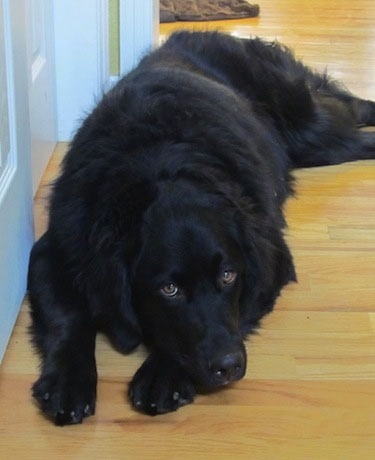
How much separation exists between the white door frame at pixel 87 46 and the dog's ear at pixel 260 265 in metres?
1.14

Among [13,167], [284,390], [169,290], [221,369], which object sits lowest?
[284,390]

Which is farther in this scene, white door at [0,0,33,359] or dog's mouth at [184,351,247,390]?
white door at [0,0,33,359]

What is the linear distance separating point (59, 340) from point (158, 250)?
0.32m

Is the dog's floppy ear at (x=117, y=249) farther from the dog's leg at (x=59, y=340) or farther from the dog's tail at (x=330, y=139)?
the dog's tail at (x=330, y=139)

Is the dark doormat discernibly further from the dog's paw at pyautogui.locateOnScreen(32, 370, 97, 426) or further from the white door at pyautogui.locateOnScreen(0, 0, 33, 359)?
the dog's paw at pyautogui.locateOnScreen(32, 370, 97, 426)

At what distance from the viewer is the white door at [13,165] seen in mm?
1782

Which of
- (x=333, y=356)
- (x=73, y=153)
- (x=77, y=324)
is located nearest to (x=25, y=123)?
(x=73, y=153)

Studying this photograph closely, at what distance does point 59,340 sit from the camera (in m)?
1.77

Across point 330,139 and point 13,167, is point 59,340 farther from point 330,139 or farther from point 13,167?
point 330,139

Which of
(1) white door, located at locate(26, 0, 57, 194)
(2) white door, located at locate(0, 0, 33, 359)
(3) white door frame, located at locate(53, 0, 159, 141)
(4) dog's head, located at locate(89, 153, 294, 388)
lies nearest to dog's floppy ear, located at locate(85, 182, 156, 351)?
(4) dog's head, located at locate(89, 153, 294, 388)

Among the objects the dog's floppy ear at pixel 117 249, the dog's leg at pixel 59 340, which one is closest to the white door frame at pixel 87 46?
the dog's leg at pixel 59 340

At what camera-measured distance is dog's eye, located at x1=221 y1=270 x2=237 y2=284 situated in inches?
64.9

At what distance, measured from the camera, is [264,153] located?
7.59ft

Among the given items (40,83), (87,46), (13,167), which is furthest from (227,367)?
(87,46)
